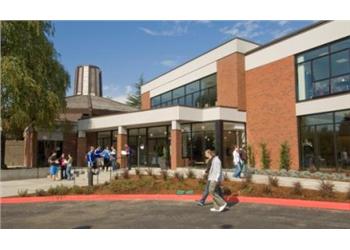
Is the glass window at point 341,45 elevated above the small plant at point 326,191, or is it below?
above

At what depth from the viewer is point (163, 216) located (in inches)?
381

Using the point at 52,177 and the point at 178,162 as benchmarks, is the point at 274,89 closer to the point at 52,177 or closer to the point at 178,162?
the point at 178,162

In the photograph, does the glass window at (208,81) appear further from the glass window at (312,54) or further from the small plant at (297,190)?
the small plant at (297,190)

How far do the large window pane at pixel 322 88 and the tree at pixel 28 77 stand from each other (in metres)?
15.7

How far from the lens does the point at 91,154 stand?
871 inches

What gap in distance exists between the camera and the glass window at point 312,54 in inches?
790

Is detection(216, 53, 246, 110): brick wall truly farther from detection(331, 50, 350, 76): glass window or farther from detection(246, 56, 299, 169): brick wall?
detection(331, 50, 350, 76): glass window

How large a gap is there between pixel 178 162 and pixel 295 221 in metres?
14.9

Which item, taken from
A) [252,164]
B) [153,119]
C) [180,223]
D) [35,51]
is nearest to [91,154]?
[153,119]

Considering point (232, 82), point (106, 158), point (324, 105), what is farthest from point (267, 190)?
point (106, 158)

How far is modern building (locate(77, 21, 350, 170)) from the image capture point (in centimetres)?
1945

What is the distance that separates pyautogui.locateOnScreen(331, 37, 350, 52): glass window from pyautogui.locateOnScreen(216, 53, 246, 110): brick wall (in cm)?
705

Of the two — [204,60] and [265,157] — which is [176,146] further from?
[204,60]

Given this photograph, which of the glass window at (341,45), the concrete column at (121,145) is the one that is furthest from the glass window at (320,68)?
the concrete column at (121,145)
